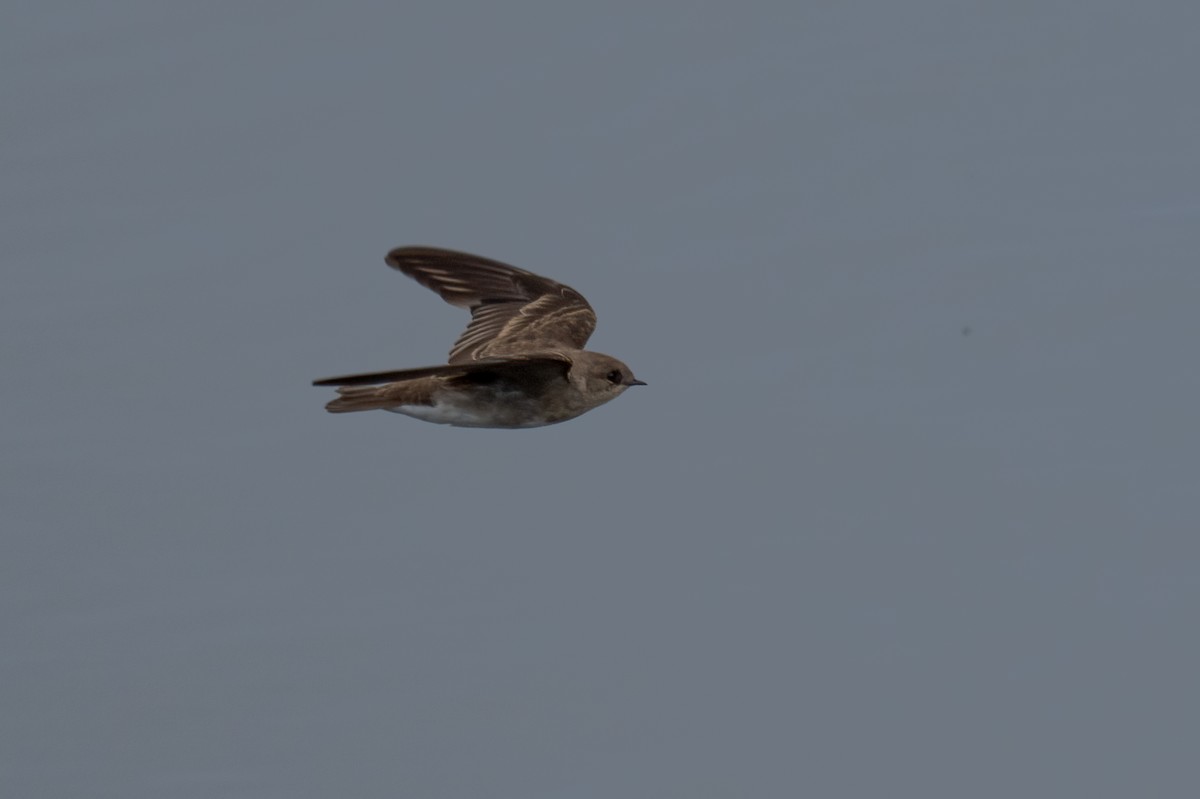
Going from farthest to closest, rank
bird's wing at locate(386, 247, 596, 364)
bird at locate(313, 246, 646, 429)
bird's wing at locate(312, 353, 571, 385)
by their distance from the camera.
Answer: bird's wing at locate(386, 247, 596, 364)
bird at locate(313, 246, 646, 429)
bird's wing at locate(312, 353, 571, 385)

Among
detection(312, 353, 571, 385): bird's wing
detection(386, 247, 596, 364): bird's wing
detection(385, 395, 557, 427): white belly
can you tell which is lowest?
detection(385, 395, 557, 427): white belly

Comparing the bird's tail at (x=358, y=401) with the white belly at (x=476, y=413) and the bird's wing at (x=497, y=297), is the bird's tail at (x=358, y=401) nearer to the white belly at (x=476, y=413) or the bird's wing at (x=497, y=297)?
the white belly at (x=476, y=413)

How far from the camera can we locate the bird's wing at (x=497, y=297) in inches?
504

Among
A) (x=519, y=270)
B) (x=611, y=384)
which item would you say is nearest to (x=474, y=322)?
(x=519, y=270)

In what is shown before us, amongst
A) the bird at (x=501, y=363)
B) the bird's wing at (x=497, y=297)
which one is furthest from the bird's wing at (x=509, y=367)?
the bird's wing at (x=497, y=297)

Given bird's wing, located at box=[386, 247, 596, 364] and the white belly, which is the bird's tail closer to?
the white belly

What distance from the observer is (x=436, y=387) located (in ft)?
37.6

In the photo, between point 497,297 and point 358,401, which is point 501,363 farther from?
point 497,297

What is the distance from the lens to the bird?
11.3 m

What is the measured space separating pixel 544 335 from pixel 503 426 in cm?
118

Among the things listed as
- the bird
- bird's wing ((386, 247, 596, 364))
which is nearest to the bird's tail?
the bird

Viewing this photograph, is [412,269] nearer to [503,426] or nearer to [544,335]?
[544,335]

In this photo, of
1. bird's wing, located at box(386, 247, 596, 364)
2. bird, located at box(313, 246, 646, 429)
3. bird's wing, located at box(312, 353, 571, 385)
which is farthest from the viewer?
bird's wing, located at box(386, 247, 596, 364)

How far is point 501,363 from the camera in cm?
1069
